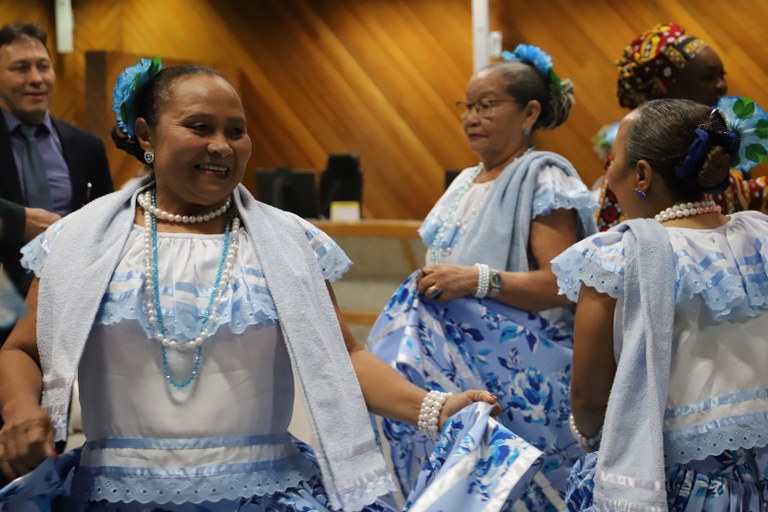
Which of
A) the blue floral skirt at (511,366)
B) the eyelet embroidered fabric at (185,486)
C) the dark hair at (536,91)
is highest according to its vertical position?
the dark hair at (536,91)

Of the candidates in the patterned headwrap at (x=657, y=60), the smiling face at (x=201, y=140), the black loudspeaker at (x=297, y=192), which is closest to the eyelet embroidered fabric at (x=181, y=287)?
the smiling face at (x=201, y=140)

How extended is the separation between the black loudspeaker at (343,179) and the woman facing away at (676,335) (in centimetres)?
573

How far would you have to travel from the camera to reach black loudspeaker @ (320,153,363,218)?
7.98m

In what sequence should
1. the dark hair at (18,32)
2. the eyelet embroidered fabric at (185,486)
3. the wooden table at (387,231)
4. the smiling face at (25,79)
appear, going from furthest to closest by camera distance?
the wooden table at (387,231), the dark hair at (18,32), the smiling face at (25,79), the eyelet embroidered fabric at (185,486)

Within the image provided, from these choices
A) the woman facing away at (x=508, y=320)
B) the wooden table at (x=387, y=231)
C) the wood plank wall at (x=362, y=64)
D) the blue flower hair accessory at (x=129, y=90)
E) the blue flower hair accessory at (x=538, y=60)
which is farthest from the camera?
the wood plank wall at (x=362, y=64)

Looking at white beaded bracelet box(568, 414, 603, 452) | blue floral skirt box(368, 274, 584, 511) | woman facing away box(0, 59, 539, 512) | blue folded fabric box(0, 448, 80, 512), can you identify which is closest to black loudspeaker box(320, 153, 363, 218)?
blue floral skirt box(368, 274, 584, 511)

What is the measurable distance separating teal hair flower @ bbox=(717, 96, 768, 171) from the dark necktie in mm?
2393

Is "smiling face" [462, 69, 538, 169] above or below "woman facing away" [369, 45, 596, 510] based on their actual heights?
above

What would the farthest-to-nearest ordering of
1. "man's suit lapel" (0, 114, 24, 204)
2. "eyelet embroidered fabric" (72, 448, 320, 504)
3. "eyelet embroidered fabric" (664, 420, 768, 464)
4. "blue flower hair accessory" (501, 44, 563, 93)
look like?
"man's suit lapel" (0, 114, 24, 204), "blue flower hair accessory" (501, 44, 563, 93), "eyelet embroidered fabric" (664, 420, 768, 464), "eyelet embroidered fabric" (72, 448, 320, 504)

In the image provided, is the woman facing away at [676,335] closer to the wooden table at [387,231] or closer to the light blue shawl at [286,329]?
the light blue shawl at [286,329]

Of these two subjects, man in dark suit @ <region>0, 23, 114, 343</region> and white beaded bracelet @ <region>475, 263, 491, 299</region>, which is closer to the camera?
white beaded bracelet @ <region>475, 263, 491, 299</region>

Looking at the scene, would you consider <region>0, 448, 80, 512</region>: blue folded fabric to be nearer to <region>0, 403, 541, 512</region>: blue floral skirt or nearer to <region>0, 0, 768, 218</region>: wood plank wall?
<region>0, 403, 541, 512</region>: blue floral skirt

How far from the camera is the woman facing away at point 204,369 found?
6.48 ft

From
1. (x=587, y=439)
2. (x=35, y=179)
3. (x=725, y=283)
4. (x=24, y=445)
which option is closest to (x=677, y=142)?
(x=725, y=283)
